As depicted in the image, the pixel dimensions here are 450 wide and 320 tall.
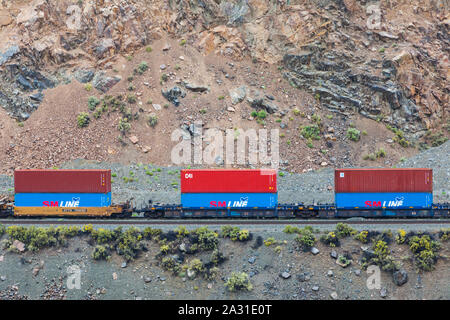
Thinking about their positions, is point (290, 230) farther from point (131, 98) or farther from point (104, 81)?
A: point (104, 81)

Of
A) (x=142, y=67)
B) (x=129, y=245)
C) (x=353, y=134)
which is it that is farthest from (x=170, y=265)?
(x=142, y=67)

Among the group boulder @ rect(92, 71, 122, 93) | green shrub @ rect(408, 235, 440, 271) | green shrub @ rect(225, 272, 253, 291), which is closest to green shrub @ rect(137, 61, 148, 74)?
boulder @ rect(92, 71, 122, 93)

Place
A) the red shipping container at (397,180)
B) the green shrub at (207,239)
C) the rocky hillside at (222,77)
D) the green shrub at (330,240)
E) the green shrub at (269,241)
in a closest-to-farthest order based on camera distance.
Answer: the green shrub at (330,240) → the green shrub at (207,239) → the green shrub at (269,241) → the red shipping container at (397,180) → the rocky hillside at (222,77)

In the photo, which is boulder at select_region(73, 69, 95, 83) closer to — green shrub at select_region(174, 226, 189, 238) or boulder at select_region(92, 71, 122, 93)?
boulder at select_region(92, 71, 122, 93)

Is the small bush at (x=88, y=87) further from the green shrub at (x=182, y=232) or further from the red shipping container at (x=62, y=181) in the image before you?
the green shrub at (x=182, y=232)

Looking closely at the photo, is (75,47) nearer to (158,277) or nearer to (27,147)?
(27,147)

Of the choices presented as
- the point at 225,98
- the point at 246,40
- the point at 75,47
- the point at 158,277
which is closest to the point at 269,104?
the point at 225,98

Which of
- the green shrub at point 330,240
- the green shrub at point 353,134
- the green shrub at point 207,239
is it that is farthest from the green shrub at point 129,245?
the green shrub at point 353,134
